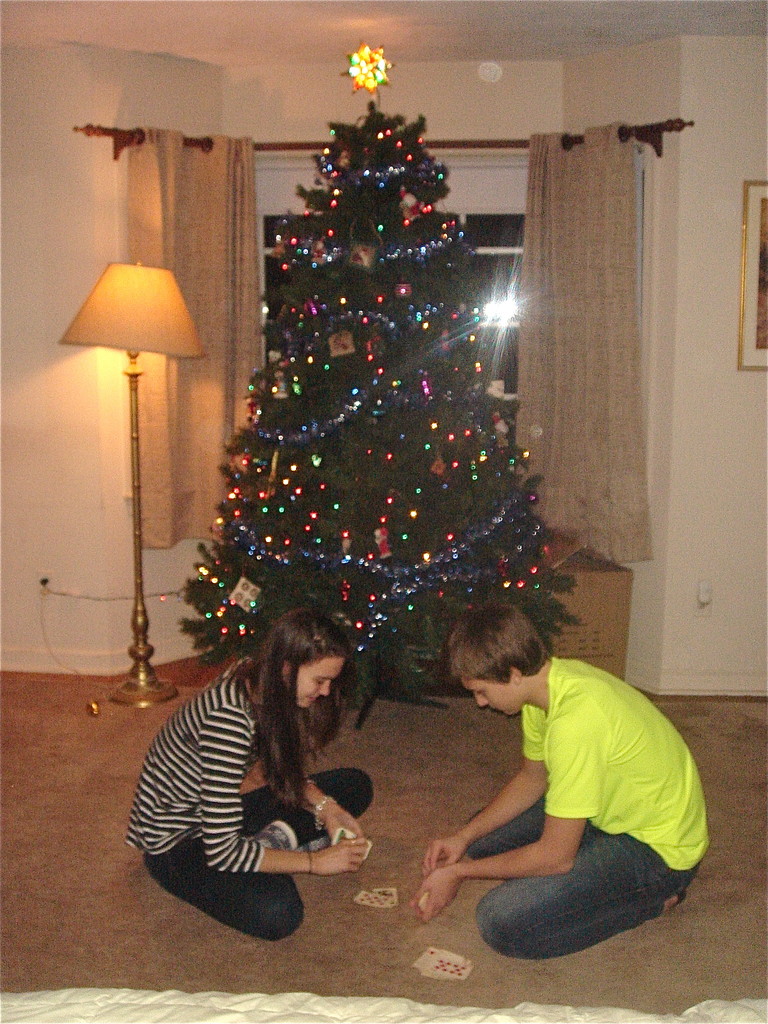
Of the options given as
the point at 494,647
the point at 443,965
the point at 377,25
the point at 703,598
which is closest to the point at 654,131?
the point at 377,25

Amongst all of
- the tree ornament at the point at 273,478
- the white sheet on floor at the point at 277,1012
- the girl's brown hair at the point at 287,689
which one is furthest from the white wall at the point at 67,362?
the white sheet on floor at the point at 277,1012

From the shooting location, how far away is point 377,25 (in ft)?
12.2

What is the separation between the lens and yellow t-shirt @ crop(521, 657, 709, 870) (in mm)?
2010

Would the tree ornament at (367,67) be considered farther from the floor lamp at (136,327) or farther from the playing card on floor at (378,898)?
the playing card on floor at (378,898)

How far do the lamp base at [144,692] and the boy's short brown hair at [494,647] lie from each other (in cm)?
204

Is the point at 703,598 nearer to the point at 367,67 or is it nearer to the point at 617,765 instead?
the point at 617,765

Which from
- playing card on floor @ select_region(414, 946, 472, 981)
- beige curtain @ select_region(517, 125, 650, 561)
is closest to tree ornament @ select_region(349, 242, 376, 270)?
beige curtain @ select_region(517, 125, 650, 561)

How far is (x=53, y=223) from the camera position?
4.02 meters

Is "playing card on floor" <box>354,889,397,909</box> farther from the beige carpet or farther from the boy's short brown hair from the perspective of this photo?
the boy's short brown hair

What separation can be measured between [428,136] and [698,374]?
1.53 meters

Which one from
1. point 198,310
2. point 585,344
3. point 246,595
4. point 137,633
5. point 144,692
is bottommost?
point 144,692

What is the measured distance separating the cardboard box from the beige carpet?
503 mm

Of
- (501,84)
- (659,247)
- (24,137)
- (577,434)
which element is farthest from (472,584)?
(24,137)

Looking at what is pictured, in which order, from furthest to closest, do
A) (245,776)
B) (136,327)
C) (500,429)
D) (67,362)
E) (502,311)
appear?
1. (502,311)
2. (67,362)
3. (136,327)
4. (500,429)
5. (245,776)
